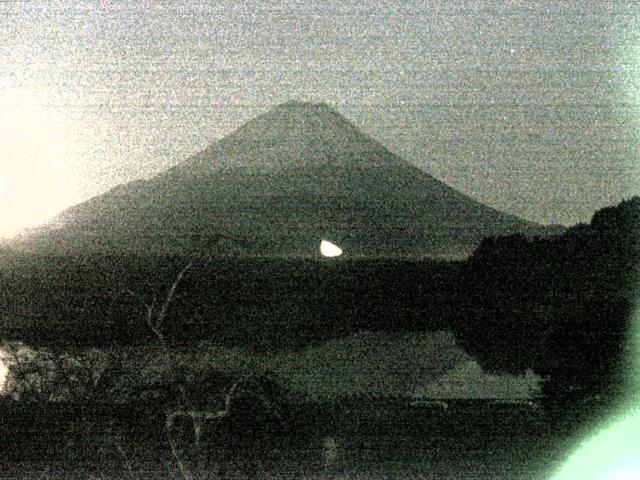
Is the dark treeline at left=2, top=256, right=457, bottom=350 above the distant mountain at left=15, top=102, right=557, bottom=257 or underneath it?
underneath

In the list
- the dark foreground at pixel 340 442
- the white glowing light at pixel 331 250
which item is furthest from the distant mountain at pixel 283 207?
the dark foreground at pixel 340 442

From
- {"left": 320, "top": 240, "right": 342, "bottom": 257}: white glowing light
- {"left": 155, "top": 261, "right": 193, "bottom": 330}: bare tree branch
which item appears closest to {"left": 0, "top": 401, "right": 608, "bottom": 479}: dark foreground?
{"left": 155, "top": 261, "right": 193, "bottom": 330}: bare tree branch

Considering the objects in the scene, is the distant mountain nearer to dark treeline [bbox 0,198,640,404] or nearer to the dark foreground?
dark treeline [bbox 0,198,640,404]

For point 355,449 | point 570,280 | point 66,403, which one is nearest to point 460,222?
point 570,280

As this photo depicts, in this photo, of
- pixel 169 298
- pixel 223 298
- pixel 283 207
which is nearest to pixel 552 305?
pixel 283 207

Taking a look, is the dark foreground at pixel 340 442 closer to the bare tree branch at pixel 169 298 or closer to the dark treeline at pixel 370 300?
the dark treeline at pixel 370 300
